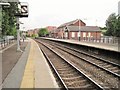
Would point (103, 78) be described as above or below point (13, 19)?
below

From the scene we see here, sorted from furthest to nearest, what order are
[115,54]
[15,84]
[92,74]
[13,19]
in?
1. [13,19]
2. [115,54]
3. [92,74]
4. [15,84]

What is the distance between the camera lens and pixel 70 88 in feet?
35.9

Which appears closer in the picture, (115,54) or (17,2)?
(115,54)

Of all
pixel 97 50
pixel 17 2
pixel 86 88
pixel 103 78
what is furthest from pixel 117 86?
pixel 17 2

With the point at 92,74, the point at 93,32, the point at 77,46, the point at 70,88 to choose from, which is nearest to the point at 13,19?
the point at 77,46

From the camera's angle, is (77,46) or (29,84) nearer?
(29,84)

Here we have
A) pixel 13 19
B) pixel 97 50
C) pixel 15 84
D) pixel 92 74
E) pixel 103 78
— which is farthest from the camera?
pixel 13 19

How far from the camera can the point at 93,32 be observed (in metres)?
114

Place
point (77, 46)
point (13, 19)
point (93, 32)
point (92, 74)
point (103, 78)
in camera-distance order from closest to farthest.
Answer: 1. point (103, 78)
2. point (92, 74)
3. point (13, 19)
4. point (77, 46)
5. point (93, 32)

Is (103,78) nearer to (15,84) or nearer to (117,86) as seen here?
(117,86)

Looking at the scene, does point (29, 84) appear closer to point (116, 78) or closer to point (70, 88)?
point (70, 88)

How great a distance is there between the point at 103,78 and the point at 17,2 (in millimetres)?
19667

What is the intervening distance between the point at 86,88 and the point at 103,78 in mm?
2660

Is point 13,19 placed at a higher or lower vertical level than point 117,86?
higher
